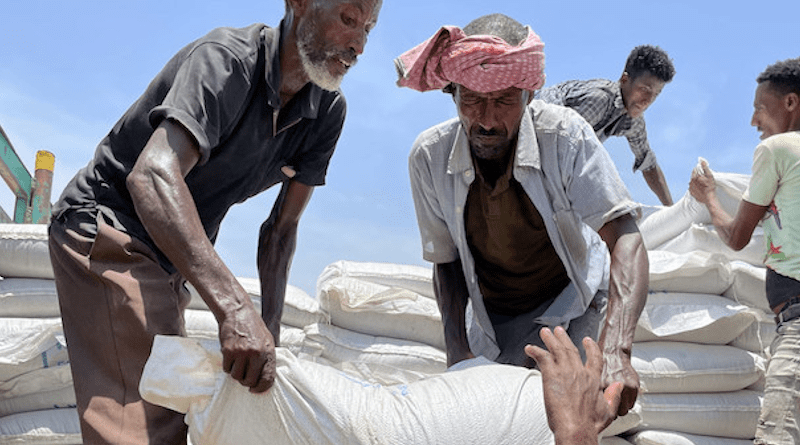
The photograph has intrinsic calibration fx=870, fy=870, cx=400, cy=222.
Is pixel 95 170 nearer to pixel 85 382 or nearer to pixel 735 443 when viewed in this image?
pixel 85 382

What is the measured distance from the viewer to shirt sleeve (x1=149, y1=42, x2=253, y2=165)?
1.79m

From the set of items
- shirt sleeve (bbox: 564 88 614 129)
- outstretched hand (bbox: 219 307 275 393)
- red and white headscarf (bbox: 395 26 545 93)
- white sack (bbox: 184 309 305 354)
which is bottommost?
white sack (bbox: 184 309 305 354)

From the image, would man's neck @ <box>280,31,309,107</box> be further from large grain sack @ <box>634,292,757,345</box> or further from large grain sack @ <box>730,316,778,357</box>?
large grain sack @ <box>730,316,778,357</box>

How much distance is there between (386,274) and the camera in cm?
379

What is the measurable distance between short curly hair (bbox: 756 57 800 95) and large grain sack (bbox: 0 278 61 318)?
9.67 ft

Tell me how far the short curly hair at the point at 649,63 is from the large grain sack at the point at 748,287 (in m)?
1.06

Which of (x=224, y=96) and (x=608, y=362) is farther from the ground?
(x=224, y=96)

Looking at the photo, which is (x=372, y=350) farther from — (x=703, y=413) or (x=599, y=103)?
(x=599, y=103)

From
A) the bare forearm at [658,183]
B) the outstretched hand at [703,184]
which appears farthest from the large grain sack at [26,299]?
the bare forearm at [658,183]

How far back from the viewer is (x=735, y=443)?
3.55 m

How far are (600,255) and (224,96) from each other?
42.9 inches

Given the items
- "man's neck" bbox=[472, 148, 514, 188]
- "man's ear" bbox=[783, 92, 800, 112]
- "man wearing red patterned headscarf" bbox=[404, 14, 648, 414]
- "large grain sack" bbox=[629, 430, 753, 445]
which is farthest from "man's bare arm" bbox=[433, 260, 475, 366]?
"man's ear" bbox=[783, 92, 800, 112]

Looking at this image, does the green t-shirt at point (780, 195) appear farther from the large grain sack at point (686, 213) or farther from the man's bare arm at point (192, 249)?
the man's bare arm at point (192, 249)

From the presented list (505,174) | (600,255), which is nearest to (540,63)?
(505,174)
